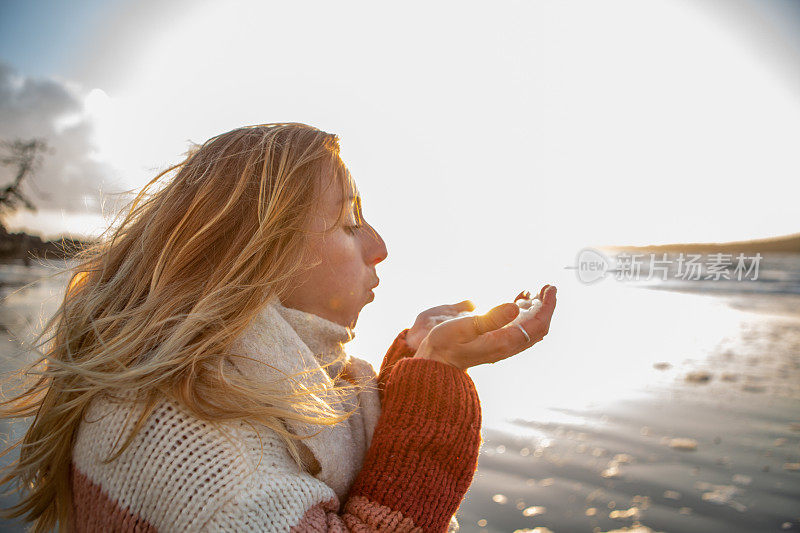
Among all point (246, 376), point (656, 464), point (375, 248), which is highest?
point (375, 248)

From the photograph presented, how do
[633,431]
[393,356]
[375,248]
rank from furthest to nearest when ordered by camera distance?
1. [633,431]
2. [393,356]
3. [375,248]

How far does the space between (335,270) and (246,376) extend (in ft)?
1.37

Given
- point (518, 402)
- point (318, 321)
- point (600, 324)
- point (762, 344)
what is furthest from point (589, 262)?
point (762, 344)

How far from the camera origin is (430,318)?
1861 mm

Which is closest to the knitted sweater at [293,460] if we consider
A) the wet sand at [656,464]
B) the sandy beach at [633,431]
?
the sandy beach at [633,431]

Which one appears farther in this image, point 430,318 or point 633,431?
point 633,431

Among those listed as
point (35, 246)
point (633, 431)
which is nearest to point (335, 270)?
point (35, 246)

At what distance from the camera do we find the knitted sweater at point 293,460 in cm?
108

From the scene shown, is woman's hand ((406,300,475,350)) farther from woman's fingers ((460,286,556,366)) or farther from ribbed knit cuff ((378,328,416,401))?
woman's fingers ((460,286,556,366))

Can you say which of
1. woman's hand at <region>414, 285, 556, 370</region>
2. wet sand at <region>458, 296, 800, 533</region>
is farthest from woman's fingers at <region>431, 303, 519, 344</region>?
wet sand at <region>458, 296, 800, 533</region>

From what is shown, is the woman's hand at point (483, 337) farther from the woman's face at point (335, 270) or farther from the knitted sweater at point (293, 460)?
the woman's face at point (335, 270)

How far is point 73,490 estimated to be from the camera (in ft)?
4.14

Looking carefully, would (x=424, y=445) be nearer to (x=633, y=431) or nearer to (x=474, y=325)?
(x=474, y=325)

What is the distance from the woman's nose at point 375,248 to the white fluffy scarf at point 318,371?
25cm
